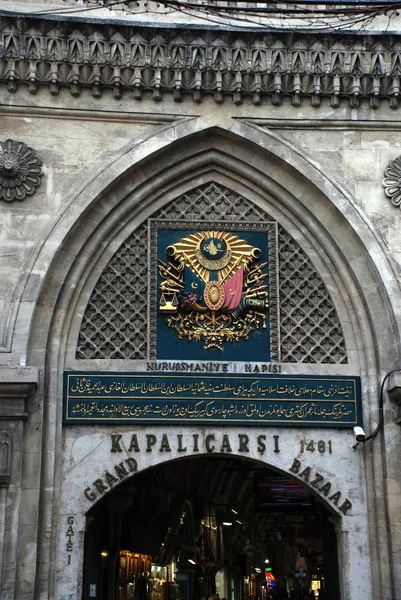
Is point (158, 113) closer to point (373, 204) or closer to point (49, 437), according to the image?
point (373, 204)

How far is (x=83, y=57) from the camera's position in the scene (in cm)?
1133

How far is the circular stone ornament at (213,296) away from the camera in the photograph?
1145 centimetres

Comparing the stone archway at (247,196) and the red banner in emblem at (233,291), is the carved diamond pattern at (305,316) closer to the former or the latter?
the stone archway at (247,196)

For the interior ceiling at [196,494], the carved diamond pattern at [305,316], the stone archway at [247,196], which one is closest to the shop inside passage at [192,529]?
the interior ceiling at [196,494]

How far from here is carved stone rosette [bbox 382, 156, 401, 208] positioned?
37.7ft

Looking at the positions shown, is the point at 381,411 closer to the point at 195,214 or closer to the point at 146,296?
the point at 146,296

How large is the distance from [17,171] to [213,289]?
9.06ft

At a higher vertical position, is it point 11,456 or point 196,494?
point 196,494

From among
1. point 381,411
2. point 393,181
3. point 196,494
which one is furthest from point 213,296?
point 196,494

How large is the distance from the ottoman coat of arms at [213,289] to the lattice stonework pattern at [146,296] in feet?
0.84

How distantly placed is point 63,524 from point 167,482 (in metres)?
5.26

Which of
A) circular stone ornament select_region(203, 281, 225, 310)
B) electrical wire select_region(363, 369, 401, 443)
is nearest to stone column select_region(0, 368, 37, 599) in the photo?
circular stone ornament select_region(203, 281, 225, 310)

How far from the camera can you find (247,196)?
11922 millimetres

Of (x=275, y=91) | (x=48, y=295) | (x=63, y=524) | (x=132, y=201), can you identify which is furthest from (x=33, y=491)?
(x=275, y=91)
